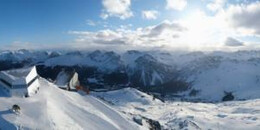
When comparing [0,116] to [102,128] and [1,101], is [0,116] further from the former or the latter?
[102,128]

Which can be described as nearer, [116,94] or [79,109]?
[79,109]

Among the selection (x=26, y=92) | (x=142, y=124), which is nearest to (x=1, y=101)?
(x=26, y=92)

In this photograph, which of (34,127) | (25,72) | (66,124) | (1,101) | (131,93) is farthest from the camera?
(131,93)

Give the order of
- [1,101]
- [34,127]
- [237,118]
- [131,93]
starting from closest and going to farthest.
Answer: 1. [34,127]
2. [1,101]
3. [237,118]
4. [131,93]

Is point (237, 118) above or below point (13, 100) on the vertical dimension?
below

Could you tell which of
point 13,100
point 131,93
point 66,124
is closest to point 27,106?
point 13,100

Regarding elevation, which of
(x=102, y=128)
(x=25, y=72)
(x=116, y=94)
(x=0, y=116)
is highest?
(x=25, y=72)
